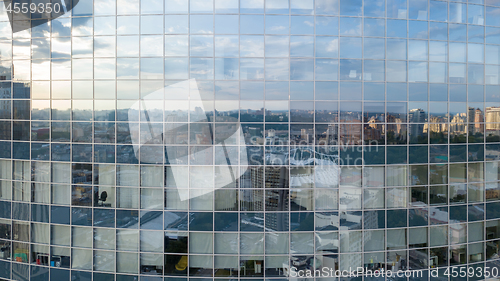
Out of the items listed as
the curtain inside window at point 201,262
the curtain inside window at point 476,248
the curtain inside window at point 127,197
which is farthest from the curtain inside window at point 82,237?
the curtain inside window at point 476,248

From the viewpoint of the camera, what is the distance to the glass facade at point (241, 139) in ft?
38.7

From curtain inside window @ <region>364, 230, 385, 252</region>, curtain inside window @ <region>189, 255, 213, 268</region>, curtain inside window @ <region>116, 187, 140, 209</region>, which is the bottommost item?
curtain inside window @ <region>189, 255, 213, 268</region>

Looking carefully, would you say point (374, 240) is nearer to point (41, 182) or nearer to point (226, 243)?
point (226, 243)

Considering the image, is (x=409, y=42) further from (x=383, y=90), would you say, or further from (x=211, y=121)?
(x=211, y=121)

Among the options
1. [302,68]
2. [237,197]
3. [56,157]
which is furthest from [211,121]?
[56,157]

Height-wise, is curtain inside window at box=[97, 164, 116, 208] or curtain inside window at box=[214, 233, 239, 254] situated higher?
curtain inside window at box=[97, 164, 116, 208]

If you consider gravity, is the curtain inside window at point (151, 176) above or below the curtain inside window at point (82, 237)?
above

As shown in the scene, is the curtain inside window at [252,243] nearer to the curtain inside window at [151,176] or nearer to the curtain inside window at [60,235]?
the curtain inside window at [151,176]

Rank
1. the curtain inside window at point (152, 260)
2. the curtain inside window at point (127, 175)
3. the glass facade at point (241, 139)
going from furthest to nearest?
the curtain inside window at point (127, 175) → the curtain inside window at point (152, 260) → the glass facade at point (241, 139)

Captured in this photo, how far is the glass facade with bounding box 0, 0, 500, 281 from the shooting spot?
11.8 meters

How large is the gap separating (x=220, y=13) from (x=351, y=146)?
9204 millimetres

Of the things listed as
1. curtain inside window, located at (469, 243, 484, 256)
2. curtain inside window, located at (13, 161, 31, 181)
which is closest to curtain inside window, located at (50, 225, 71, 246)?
curtain inside window, located at (13, 161, 31, 181)

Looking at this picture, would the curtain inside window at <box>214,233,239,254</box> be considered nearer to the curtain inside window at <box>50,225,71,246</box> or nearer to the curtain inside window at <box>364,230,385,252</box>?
the curtain inside window at <box>364,230,385,252</box>

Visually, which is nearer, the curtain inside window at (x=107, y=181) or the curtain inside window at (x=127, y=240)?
the curtain inside window at (x=127, y=240)
